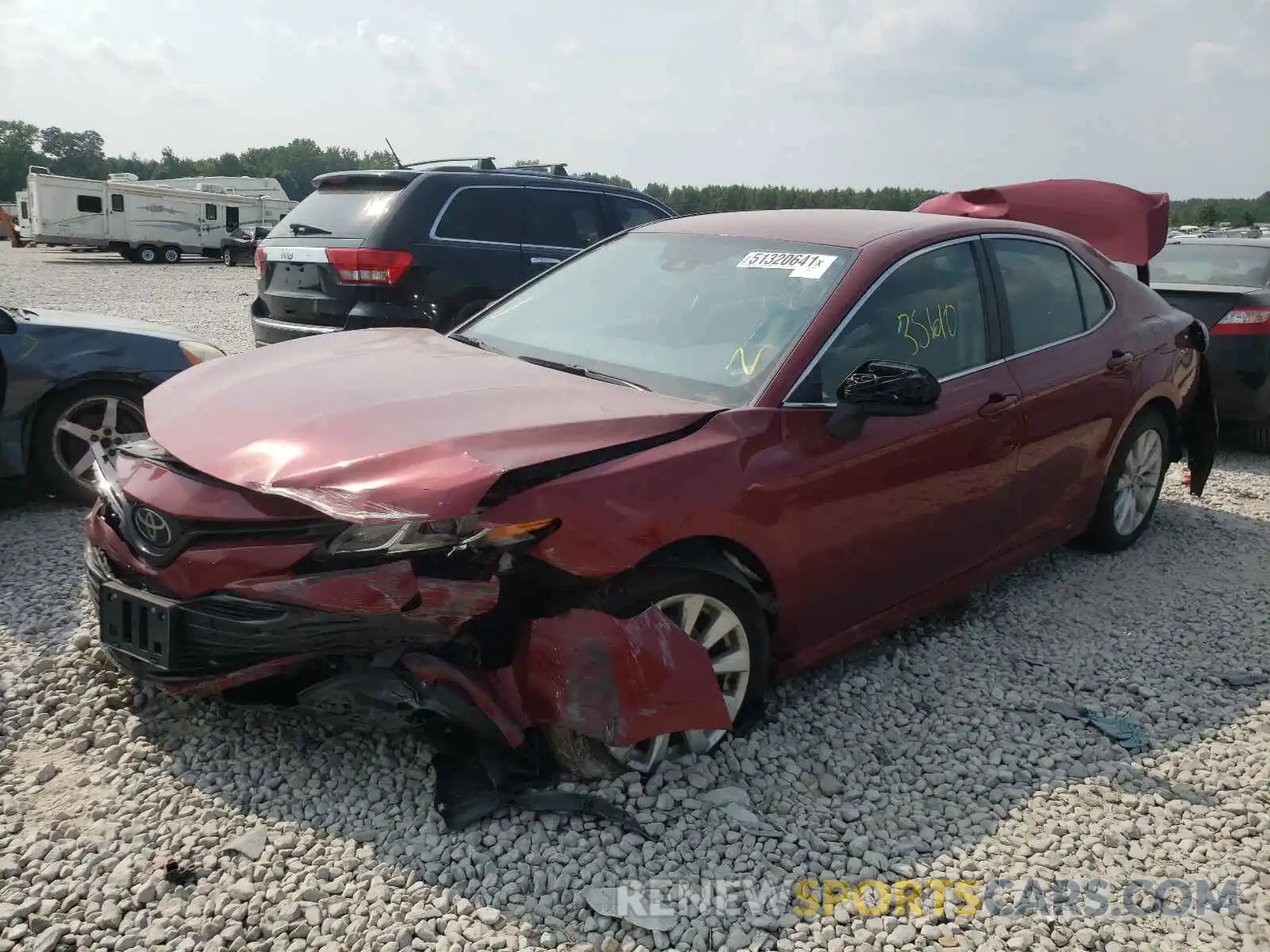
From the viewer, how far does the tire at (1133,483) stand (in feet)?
16.8

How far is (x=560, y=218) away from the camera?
808 centimetres

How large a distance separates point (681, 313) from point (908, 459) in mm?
1020

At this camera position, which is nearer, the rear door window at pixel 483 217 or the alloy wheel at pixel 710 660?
the alloy wheel at pixel 710 660

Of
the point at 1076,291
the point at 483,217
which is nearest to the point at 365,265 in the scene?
the point at 483,217

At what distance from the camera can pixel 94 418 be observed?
543 cm

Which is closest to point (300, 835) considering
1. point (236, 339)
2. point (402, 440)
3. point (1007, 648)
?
point (402, 440)

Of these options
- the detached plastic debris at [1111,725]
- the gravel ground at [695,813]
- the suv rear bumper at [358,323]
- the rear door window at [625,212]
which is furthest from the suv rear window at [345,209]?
the detached plastic debris at [1111,725]

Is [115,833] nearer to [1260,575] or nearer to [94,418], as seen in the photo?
[94,418]

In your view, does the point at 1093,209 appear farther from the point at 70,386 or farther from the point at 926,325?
the point at 70,386

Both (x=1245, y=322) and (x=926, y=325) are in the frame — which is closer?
(x=926, y=325)

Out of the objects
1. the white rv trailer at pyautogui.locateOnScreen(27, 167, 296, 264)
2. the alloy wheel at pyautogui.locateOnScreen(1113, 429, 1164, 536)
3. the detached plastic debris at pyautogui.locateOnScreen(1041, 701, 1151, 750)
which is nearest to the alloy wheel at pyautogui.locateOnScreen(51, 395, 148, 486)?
the detached plastic debris at pyautogui.locateOnScreen(1041, 701, 1151, 750)

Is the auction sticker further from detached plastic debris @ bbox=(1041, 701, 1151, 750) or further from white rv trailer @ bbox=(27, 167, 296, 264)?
white rv trailer @ bbox=(27, 167, 296, 264)

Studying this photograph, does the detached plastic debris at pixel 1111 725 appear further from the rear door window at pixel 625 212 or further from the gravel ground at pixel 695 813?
the rear door window at pixel 625 212

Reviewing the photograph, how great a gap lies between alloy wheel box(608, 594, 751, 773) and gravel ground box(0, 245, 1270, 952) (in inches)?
2.9
